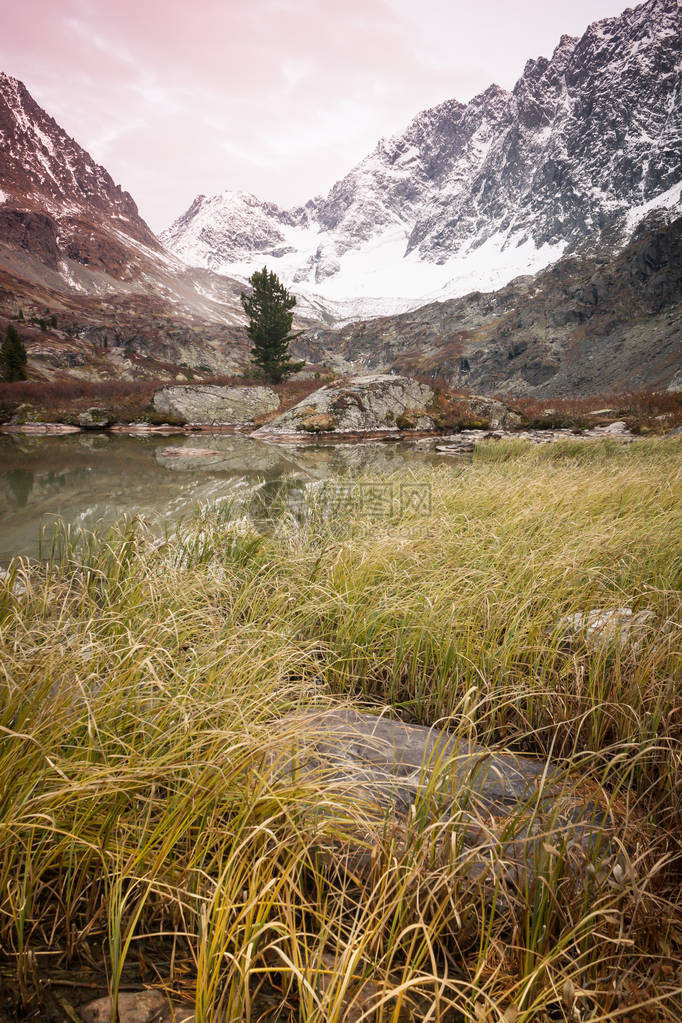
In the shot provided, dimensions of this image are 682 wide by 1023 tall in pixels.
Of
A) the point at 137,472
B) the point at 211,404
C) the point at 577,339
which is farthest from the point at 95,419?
the point at 577,339

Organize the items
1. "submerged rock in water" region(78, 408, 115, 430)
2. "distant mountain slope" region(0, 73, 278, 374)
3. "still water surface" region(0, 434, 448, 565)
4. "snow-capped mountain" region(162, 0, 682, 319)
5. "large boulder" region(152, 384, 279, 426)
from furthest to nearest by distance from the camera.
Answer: "snow-capped mountain" region(162, 0, 682, 319)
"distant mountain slope" region(0, 73, 278, 374)
"large boulder" region(152, 384, 279, 426)
"submerged rock in water" region(78, 408, 115, 430)
"still water surface" region(0, 434, 448, 565)

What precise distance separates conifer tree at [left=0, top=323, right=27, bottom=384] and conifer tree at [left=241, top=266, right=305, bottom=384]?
16.3 meters

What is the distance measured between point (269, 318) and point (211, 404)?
6574mm

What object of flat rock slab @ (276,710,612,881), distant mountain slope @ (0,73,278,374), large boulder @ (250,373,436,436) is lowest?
flat rock slab @ (276,710,612,881)

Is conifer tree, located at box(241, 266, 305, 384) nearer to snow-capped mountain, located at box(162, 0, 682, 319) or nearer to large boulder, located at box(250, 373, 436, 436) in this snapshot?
large boulder, located at box(250, 373, 436, 436)

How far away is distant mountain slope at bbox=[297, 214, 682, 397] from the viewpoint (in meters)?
37.9

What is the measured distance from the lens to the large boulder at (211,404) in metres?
21.5

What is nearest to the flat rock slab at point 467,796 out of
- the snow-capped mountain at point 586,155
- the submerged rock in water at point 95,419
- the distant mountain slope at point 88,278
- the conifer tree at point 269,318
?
the submerged rock in water at point 95,419

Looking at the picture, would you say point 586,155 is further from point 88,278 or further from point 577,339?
point 88,278

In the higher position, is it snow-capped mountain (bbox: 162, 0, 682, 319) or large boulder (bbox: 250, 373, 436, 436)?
snow-capped mountain (bbox: 162, 0, 682, 319)

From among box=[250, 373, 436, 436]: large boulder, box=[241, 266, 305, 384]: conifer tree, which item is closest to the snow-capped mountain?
box=[241, 266, 305, 384]: conifer tree

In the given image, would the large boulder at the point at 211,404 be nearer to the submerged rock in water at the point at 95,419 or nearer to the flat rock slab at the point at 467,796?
the submerged rock in water at the point at 95,419

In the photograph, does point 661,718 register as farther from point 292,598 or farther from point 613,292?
point 613,292

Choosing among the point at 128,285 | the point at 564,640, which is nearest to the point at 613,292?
the point at 564,640
